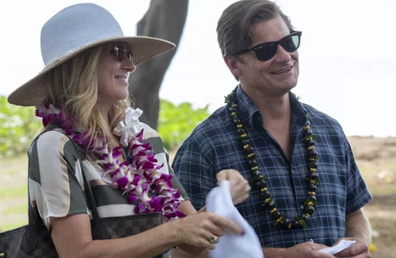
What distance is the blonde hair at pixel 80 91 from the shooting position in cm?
270

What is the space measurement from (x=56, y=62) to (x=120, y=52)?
0.91ft

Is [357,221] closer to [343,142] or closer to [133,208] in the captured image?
[343,142]

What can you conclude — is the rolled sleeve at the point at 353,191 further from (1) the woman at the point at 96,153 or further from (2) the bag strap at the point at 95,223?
(2) the bag strap at the point at 95,223

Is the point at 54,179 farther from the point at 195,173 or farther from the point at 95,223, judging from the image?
the point at 195,173

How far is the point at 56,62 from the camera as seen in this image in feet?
9.00

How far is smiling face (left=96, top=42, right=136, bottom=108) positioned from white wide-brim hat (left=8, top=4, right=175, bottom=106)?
75mm

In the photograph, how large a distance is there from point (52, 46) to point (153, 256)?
0.96 meters

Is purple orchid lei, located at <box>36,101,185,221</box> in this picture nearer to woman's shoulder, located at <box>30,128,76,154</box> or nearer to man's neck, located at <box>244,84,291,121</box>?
woman's shoulder, located at <box>30,128,76,154</box>

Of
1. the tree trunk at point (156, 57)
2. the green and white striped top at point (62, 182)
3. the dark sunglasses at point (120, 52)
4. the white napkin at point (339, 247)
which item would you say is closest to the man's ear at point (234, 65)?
the dark sunglasses at point (120, 52)

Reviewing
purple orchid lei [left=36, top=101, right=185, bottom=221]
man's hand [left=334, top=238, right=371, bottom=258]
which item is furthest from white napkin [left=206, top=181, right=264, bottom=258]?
man's hand [left=334, top=238, right=371, bottom=258]

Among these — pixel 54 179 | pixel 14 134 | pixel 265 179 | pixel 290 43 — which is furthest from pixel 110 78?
pixel 14 134

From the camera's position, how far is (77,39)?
281 cm

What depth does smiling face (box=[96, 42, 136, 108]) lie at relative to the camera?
2789 millimetres

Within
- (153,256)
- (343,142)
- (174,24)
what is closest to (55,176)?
(153,256)
